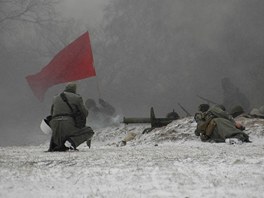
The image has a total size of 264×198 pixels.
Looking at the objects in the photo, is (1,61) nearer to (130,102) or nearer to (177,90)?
(130,102)

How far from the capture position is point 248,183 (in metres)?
3.29

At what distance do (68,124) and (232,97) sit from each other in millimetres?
11368

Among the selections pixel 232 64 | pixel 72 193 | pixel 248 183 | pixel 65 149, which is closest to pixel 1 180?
pixel 72 193

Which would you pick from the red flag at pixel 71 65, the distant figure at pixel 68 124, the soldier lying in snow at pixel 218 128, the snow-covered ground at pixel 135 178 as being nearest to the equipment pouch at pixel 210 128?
the soldier lying in snow at pixel 218 128

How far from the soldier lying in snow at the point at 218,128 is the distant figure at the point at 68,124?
9.25 ft

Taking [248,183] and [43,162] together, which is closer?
[248,183]

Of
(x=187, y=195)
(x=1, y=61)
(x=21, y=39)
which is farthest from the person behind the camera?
(x=21, y=39)

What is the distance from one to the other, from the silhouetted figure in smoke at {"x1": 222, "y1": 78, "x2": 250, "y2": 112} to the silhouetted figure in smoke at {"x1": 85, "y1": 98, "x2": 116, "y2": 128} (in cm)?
454

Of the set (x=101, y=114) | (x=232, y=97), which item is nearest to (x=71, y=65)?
(x=101, y=114)

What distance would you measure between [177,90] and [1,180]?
21914 mm

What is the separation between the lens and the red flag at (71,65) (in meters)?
12.3

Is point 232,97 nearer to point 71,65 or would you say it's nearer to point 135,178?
point 71,65

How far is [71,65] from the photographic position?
12.2 metres

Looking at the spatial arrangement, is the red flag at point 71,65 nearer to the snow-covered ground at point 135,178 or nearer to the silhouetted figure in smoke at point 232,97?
the silhouetted figure in smoke at point 232,97
